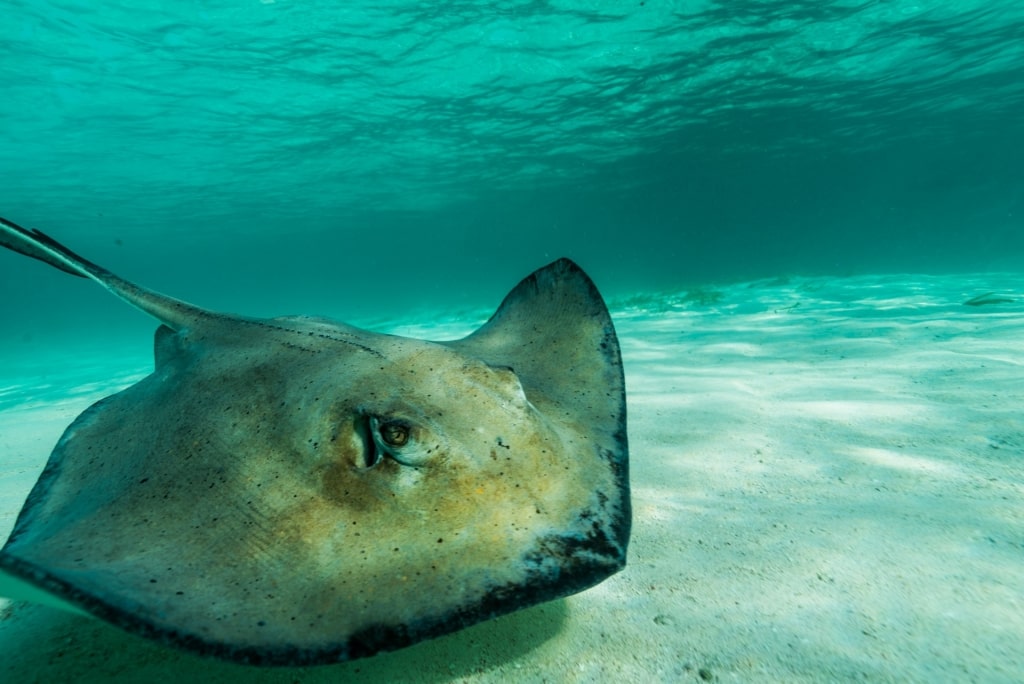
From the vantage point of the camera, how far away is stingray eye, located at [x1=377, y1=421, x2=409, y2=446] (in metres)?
1.77

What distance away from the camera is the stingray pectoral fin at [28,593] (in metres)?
1.26

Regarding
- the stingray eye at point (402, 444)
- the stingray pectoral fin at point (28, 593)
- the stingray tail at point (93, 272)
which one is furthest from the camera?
the stingray tail at point (93, 272)

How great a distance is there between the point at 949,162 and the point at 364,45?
67.2 metres

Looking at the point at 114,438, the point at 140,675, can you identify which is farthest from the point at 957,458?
the point at 114,438

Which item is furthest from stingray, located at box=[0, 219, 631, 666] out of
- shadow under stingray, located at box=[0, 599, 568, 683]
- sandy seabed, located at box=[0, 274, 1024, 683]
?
sandy seabed, located at box=[0, 274, 1024, 683]

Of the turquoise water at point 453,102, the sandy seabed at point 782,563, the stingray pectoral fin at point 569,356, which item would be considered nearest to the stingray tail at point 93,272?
the sandy seabed at point 782,563

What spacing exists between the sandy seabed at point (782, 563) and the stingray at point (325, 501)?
1.99 ft

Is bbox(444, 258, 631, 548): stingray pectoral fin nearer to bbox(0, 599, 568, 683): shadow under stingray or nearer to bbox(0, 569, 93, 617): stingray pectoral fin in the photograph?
bbox(0, 599, 568, 683): shadow under stingray

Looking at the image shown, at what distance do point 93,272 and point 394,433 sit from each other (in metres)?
2.59

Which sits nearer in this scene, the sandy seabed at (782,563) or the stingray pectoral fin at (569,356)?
the sandy seabed at (782,563)

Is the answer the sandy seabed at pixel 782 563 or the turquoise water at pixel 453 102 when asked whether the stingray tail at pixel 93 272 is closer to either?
the sandy seabed at pixel 782 563

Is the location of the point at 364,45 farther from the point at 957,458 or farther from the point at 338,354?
the point at 957,458

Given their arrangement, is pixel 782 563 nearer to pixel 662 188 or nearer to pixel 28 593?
pixel 28 593

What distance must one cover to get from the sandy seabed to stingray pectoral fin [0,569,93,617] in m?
0.64
